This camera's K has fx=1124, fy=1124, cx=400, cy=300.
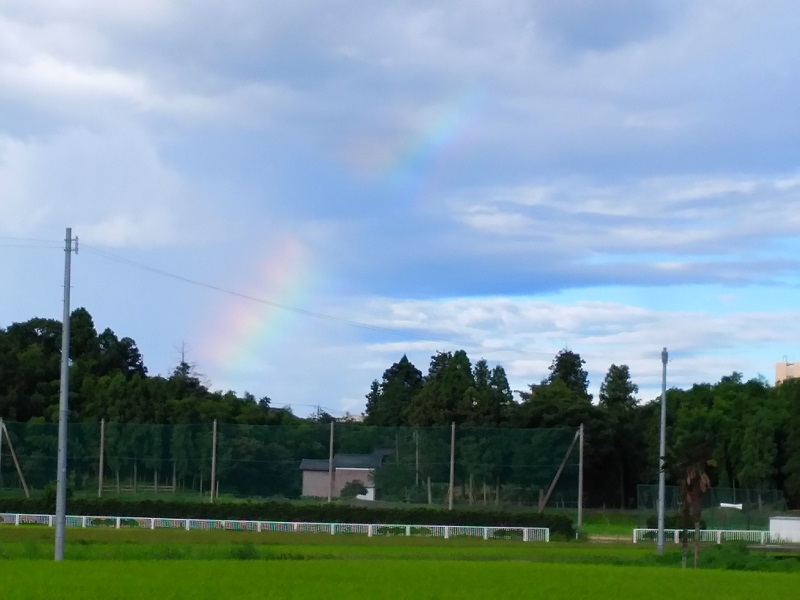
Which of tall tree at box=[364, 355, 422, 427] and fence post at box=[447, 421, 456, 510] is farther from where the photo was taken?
tall tree at box=[364, 355, 422, 427]

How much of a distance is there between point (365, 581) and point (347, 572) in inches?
80.0

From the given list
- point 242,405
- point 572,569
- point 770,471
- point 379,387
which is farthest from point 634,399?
point 572,569

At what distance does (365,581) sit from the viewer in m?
24.6

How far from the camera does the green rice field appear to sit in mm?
22062

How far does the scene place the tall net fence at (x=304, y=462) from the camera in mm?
56000

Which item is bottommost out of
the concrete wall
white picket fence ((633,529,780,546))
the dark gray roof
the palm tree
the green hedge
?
white picket fence ((633,529,780,546))

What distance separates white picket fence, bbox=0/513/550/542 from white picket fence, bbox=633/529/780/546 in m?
4.56

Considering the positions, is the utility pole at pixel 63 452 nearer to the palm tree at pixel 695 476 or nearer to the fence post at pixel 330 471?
the palm tree at pixel 695 476

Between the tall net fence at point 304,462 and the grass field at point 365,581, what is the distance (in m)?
25.0

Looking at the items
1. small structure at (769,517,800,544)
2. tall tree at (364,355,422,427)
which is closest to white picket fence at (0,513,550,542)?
small structure at (769,517,800,544)

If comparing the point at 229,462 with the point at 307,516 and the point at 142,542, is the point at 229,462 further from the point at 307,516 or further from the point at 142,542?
the point at 142,542

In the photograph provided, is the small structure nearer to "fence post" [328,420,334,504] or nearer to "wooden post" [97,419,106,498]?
"fence post" [328,420,334,504]

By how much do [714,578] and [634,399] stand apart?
76.2 metres

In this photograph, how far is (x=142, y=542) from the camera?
3838cm
